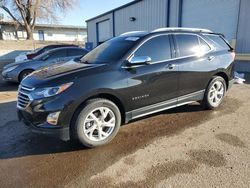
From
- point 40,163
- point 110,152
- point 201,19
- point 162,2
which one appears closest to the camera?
point 40,163

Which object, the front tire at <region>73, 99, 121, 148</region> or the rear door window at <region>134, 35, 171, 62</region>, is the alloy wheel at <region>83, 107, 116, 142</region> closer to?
the front tire at <region>73, 99, 121, 148</region>

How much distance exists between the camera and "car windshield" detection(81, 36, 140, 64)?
396cm

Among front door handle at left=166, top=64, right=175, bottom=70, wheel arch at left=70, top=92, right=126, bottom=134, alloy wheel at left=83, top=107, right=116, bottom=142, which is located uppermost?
front door handle at left=166, top=64, right=175, bottom=70

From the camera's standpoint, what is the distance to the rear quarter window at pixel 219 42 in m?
5.15

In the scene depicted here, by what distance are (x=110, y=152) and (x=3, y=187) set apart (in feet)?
4.87

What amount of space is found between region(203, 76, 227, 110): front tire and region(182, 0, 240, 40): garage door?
6662 mm

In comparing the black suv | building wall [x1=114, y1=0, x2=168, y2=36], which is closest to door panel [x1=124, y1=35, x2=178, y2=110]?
the black suv

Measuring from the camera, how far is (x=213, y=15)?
38.5ft

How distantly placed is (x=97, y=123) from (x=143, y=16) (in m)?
15.4

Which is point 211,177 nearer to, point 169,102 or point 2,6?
point 169,102

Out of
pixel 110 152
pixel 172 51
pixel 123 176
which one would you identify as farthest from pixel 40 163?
pixel 172 51

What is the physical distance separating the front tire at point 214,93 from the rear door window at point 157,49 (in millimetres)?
1437

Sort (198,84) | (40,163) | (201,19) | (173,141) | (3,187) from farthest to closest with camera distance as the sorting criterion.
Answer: (201,19)
(198,84)
(173,141)
(40,163)
(3,187)

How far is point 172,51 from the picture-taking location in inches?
173
